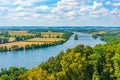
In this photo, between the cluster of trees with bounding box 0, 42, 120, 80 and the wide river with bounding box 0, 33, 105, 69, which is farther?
the wide river with bounding box 0, 33, 105, 69

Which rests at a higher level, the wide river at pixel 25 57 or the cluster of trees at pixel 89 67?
the cluster of trees at pixel 89 67

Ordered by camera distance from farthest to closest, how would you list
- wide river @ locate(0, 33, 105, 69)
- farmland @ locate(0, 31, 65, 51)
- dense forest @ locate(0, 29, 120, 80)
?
1. farmland @ locate(0, 31, 65, 51)
2. wide river @ locate(0, 33, 105, 69)
3. dense forest @ locate(0, 29, 120, 80)

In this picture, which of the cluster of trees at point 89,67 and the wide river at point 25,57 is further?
the wide river at point 25,57

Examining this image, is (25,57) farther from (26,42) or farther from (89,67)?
(89,67)

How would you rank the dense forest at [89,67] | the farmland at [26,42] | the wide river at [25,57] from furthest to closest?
the farmland at [26,42]
the wide river at [25,57]
the dense forest at [89,67]

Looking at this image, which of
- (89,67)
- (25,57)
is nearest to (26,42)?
(25,57)

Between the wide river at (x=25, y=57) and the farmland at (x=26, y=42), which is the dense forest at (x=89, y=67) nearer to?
the wide river at (x=25, y=57)

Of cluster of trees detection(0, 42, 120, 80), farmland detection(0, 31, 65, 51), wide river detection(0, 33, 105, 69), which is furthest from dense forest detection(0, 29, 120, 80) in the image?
farmland detection(0, 31, 65, 51)

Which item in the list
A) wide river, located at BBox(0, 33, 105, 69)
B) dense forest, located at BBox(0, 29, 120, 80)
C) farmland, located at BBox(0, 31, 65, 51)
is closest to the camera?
dense forest, located at BBox(0, 29, 120, 80)

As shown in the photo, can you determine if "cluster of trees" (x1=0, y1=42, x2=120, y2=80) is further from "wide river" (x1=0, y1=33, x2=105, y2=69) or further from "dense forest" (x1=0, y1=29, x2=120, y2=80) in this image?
"wide river" (x1=0, y1=33, x2=105, y2=69)

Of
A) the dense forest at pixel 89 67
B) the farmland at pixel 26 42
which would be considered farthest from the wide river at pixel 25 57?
the dense forest at pixel 89 67

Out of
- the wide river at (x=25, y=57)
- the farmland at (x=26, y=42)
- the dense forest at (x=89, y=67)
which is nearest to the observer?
the dense forest at (x=89, y=67)

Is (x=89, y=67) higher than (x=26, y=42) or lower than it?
higher
